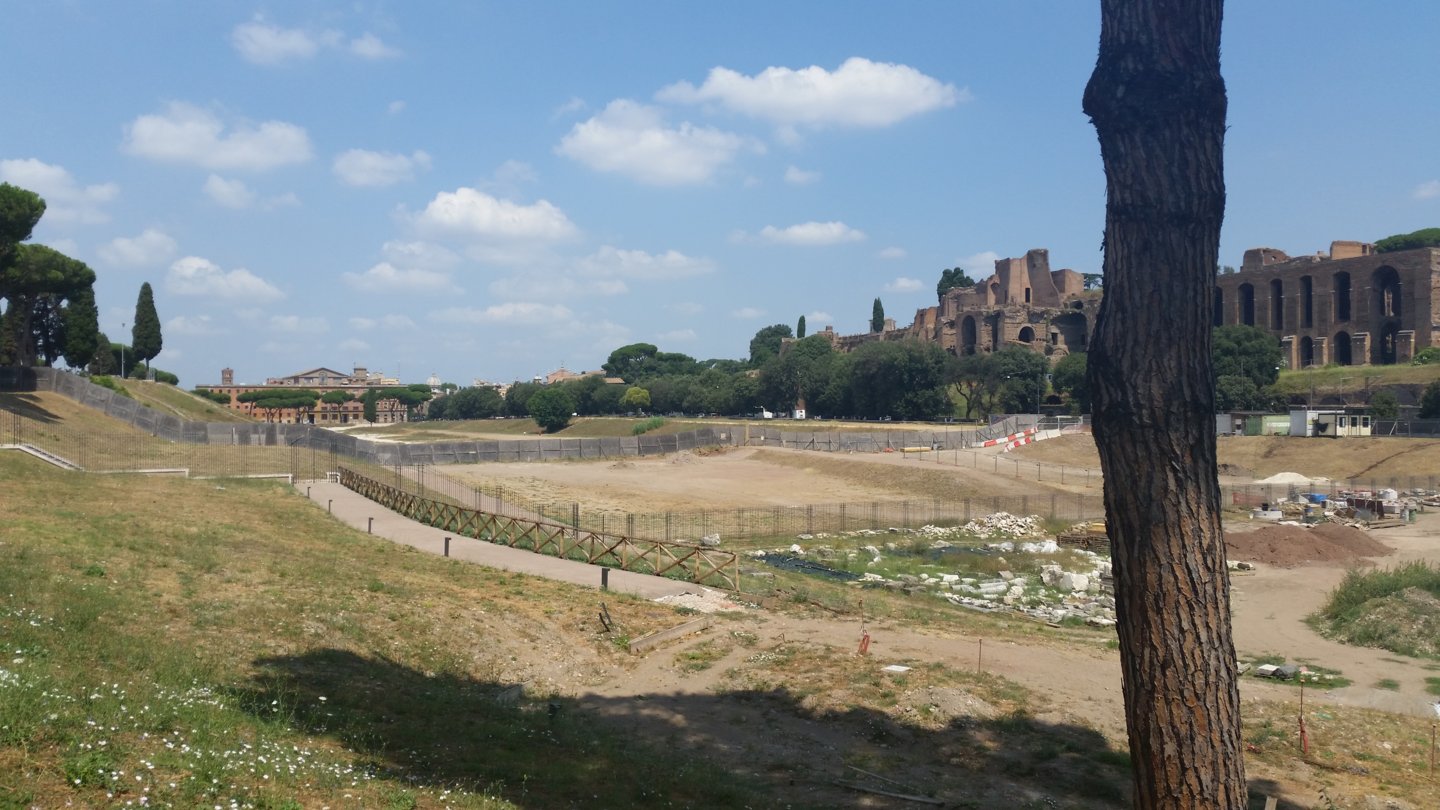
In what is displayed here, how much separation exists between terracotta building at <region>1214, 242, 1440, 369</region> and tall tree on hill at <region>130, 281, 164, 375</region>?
3452 inches

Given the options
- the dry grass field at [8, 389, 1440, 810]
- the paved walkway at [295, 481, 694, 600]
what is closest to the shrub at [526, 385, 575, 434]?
the paved walkway at [295, 481, 694, 600]

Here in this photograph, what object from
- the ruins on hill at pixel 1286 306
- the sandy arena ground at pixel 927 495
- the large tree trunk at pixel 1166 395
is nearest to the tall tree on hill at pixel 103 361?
the sandy arena ground at pixel 927 495

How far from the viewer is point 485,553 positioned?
68.8 feet

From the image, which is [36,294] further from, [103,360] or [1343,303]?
[1343,303]

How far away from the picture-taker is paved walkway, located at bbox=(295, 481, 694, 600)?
17297 mm

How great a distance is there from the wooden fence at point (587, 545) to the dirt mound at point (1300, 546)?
1416 cm

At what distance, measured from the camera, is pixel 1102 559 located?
25188mm

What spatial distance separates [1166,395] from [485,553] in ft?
61.5

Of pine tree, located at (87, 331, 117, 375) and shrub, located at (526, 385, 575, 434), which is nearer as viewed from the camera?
pine tree, located at (87, 331, 117, 375)

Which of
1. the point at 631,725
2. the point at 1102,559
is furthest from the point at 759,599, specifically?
the point at 1102,559

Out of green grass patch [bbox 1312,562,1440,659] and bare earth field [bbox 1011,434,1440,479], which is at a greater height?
bare earth field [bbox 1011,434,1440,479]

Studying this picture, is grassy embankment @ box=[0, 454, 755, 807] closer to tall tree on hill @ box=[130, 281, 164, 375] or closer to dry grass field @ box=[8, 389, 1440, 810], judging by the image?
dry grass field @ box=[8, 389, 1440, 810]

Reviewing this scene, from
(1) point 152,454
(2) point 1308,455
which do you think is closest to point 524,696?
(1) point 152,454

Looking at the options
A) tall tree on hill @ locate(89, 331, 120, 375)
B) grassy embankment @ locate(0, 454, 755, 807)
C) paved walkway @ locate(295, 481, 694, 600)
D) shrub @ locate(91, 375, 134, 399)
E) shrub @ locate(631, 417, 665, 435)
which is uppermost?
tall tree on hill @ locate(89, 331, 120, 375)
